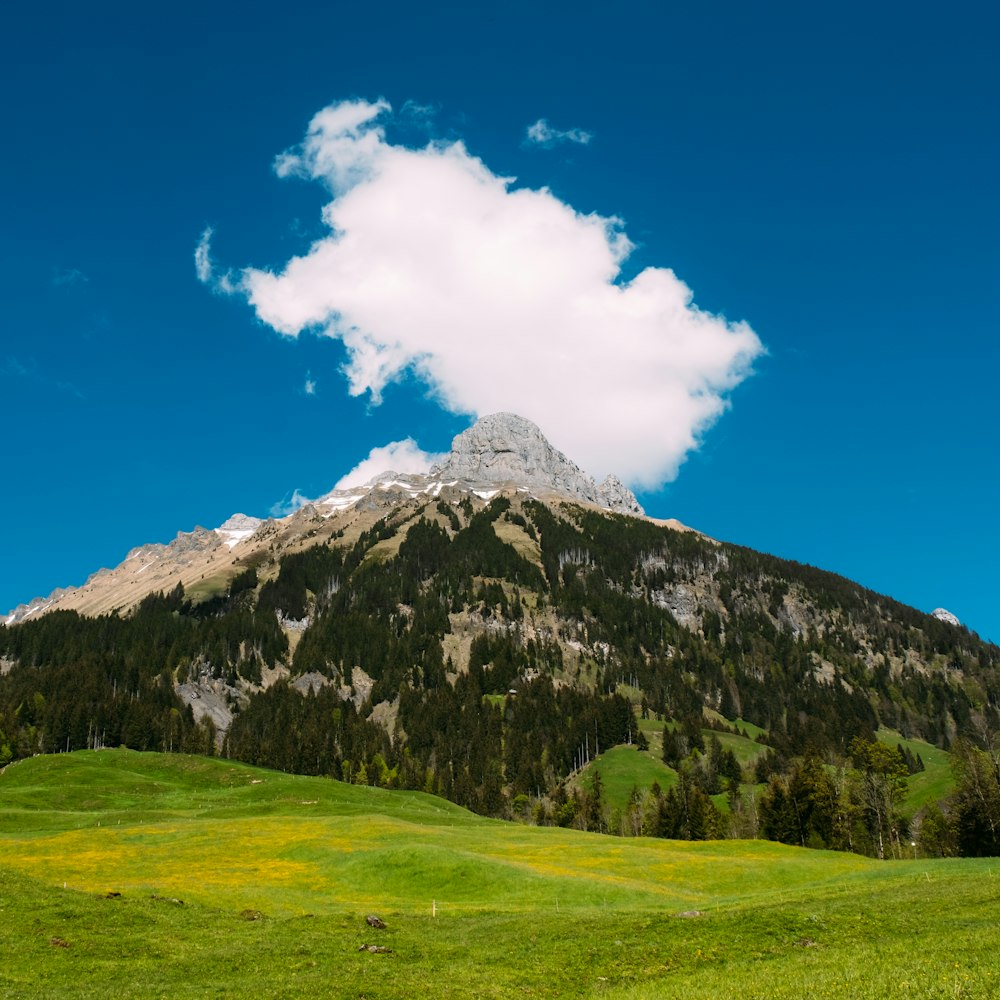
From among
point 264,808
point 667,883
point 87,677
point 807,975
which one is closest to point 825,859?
point 667,883

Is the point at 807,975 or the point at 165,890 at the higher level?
the point at 807,975

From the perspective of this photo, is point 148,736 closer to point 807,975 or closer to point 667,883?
point 667,883

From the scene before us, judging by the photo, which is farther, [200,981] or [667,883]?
[667,883]

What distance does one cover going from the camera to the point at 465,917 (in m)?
41.7

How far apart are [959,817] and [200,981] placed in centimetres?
10558

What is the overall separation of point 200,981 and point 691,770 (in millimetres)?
183741

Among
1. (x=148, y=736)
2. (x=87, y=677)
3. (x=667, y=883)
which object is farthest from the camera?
(x=87, y=677)

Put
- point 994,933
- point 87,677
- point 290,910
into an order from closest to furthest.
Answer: point 994,933 → point 290,910 → point 87,677

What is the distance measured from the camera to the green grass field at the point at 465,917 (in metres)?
25.2

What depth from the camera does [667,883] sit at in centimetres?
5922

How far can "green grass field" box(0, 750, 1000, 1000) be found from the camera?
82.8 feet

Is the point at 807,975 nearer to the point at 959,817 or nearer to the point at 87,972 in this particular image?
the point at 87,972

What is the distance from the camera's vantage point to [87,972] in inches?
1067

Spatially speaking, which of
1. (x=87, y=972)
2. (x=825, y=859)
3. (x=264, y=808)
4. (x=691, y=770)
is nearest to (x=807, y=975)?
(x=87, y=972)
